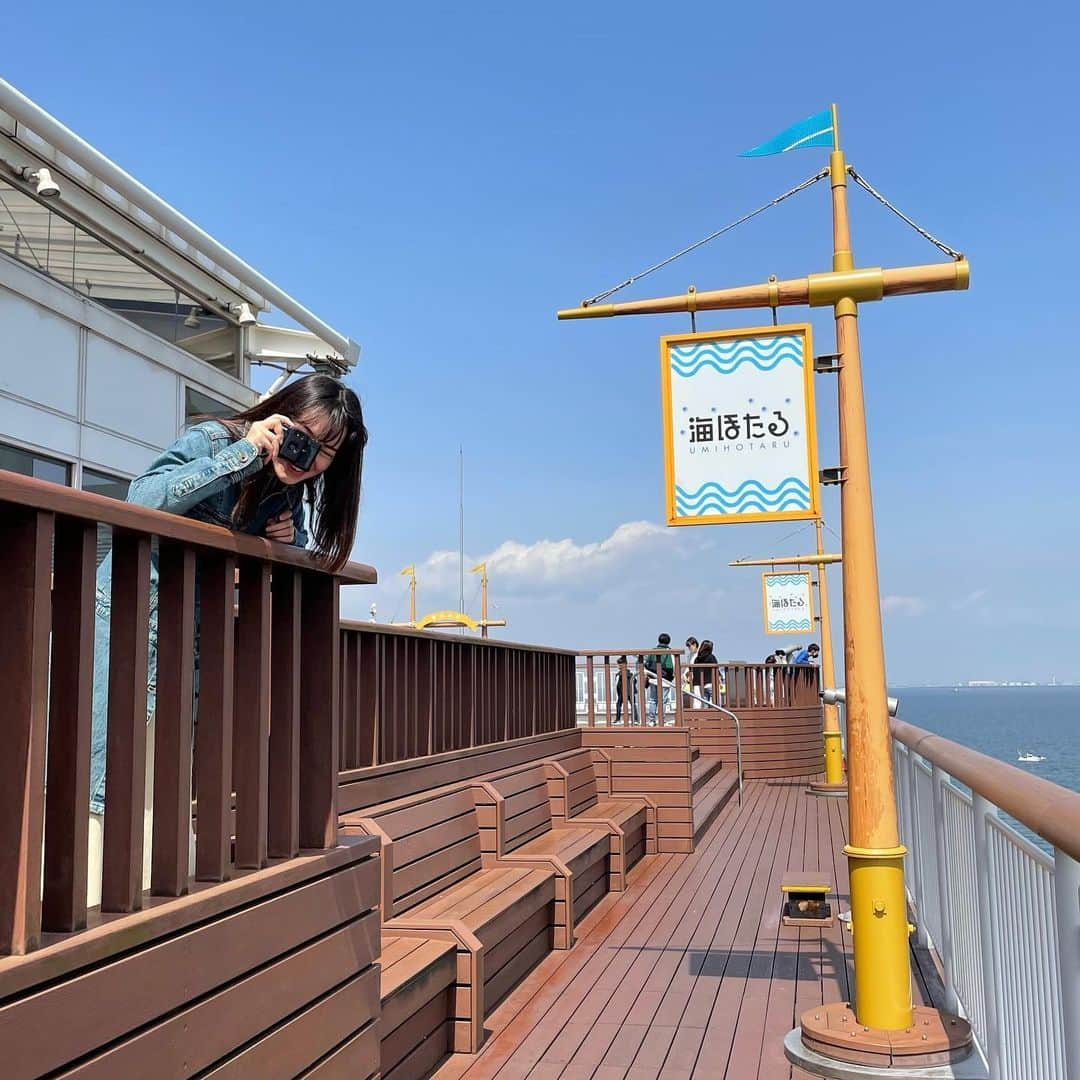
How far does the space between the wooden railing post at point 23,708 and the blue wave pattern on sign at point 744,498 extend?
299 cm

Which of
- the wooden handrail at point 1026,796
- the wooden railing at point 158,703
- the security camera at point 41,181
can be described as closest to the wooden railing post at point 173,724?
the wooden railing at point 158,703

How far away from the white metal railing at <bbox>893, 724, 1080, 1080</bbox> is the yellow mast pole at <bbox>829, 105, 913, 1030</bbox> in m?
0.23

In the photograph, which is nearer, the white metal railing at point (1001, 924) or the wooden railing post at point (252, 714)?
the white metal railing at point (1001, 924)

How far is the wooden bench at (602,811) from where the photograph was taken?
7.40 m

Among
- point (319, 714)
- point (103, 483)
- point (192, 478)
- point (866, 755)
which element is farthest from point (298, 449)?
point (103, 483)

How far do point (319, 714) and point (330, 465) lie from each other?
1.97 ft

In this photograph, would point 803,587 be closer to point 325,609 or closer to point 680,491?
point 680,491

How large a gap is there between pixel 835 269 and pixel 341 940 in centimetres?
312

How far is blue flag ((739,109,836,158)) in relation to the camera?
4.63 meters

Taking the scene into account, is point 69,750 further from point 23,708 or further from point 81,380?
point 81,380

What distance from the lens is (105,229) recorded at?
8.05 meters

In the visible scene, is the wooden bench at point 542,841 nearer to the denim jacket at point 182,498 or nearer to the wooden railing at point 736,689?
the denim jacket at point 182,498

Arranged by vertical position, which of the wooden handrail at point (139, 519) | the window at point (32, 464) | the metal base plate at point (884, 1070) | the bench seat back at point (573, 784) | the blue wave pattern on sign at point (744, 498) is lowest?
the metal base plate at point (884, 1070)

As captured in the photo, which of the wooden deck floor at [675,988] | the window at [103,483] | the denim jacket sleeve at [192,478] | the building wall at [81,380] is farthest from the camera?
the window at [103,483]
